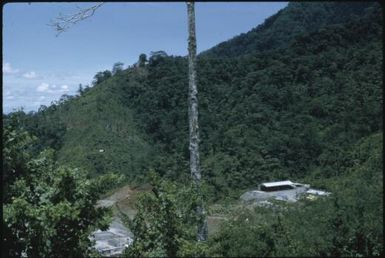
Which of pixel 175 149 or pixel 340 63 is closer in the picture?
pixel 340 63

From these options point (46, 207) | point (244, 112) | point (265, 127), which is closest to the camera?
point (46, 207)

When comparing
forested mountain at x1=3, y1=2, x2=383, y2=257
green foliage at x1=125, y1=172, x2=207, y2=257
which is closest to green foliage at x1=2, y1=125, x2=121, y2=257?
forested mountain at x1=3, y1=2, x2=383, y2=257

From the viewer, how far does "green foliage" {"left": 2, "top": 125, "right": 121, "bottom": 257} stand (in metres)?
6.31

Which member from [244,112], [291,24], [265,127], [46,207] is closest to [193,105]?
[46,207]

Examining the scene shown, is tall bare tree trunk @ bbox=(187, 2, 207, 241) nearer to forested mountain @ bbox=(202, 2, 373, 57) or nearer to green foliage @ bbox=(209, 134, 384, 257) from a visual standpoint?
green foliage @ bbox=(209, 134, 384, 257)

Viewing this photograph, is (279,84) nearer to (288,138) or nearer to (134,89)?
(288,138)

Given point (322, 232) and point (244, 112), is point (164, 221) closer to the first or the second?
point (322, 232)

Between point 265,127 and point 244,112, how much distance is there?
3.65 m

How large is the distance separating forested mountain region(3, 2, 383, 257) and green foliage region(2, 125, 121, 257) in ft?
0.56

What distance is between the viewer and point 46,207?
6332 millimetres

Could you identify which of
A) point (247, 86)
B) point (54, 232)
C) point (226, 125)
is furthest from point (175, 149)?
point (54, 232)

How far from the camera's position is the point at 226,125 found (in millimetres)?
36094

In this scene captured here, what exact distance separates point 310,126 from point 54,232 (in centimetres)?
2448

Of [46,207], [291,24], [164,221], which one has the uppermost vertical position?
[291,24]
